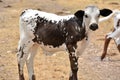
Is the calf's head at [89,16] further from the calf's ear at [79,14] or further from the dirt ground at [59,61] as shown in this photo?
the dirt ground at [59,61]

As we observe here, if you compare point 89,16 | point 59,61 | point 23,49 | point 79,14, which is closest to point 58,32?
point 79,14

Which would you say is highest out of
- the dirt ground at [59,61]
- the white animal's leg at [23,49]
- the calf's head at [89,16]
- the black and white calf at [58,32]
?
the calf's head at [89,16]

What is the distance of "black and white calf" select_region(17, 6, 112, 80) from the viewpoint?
6.90 m

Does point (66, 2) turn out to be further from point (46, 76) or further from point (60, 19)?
point (60, 19)

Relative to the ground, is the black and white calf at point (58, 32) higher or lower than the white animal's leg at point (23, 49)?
higher

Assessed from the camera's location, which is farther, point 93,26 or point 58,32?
point 58,32

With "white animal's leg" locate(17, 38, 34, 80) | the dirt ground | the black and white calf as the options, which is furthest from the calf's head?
the dirt ground

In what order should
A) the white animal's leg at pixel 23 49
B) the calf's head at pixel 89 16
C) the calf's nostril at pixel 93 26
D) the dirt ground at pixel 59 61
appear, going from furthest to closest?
1. the dirt ground at pixel 59 61
2. the white animal's leg at pixel 23 49
3. the calf's head at pixel 89 16
4. the calf's nostril at pixel 93 26

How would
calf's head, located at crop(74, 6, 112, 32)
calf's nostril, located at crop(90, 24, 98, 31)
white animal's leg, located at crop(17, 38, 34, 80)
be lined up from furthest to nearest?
white animal's leg, located at crop(17, 38, 34, 80) < calf's head, located at crop(74, 6, 112, 32) < calf's nostril, located at crop(90, 24, 98, 31)

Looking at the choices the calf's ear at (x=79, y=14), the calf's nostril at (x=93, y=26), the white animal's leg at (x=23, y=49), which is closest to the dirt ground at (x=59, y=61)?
the white animal's leg at (x=23, y=49)

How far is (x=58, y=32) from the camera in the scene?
7.09m

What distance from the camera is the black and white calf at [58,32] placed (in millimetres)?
6898

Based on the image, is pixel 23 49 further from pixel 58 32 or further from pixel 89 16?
pixel 89 16

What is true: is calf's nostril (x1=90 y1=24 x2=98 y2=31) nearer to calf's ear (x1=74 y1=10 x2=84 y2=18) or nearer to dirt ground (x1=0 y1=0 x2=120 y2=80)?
calf's ear (x1=74 y1=10 x2=84 y2=18)
